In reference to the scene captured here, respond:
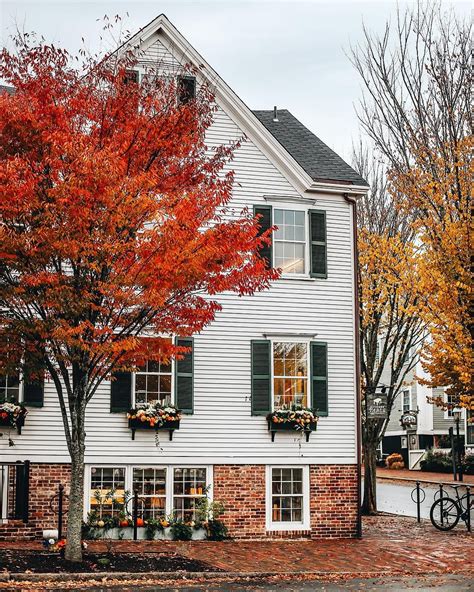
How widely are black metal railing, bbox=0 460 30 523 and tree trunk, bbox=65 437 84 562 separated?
11.3ft

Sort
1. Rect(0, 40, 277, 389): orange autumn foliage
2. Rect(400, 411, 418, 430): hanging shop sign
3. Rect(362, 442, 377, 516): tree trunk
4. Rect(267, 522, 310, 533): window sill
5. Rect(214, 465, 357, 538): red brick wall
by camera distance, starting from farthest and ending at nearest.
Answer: Rect(400, 411, 418, 430): hanging shop sign
Rect(362, 442, 377, 516): tree trunk
Rect(267, 522, 310, 533): window sill
Rect(214, 465, 357, 538): red brick wall
Rect(0, 40, 277, 389): orange autumn foliage

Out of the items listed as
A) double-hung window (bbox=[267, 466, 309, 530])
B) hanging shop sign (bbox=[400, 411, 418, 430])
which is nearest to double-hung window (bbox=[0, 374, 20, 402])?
double-hung window (bbox=[267, 466, 309, 530])

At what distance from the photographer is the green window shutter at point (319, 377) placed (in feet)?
66.4

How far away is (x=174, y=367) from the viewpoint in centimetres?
1938

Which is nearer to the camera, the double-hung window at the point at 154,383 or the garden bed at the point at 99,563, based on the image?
the garden bed at the point at 99,563

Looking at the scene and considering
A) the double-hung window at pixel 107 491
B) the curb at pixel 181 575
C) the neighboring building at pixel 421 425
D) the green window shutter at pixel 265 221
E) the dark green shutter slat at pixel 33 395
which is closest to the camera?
the curb at pixel 181 575

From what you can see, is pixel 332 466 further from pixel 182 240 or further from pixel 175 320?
pixel 182 240

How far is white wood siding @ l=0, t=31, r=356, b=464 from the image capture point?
61.6 feet

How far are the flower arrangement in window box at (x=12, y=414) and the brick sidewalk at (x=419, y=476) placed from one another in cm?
2329

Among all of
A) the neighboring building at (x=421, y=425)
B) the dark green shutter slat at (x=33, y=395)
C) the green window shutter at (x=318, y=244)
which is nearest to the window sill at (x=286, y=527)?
the green window shutter at (x=318, y=244)

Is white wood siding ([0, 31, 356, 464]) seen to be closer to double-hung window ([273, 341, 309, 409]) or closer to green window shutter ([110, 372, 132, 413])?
green window shutter ([110, 372, 132, 413])

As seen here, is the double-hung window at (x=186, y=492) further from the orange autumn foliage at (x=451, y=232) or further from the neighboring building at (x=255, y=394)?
the orange autumn foliage at (x=451, y=232)

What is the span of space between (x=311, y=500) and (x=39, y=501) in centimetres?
592

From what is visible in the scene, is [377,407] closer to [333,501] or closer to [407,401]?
[333,501]
